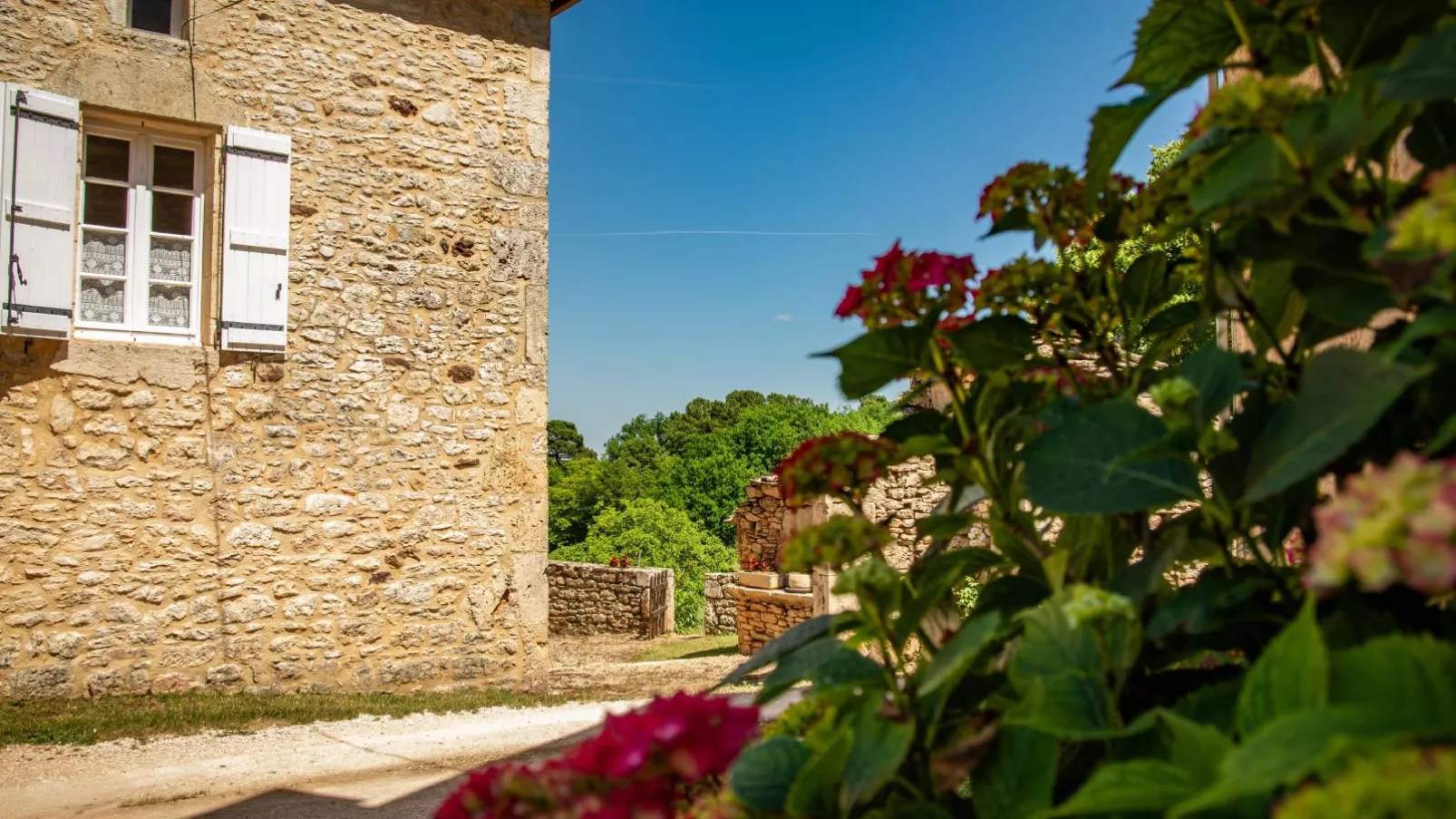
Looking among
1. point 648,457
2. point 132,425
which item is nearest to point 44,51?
point 132,425

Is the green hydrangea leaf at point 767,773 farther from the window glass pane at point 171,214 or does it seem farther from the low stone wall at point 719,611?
the low stone wall at point 719,611

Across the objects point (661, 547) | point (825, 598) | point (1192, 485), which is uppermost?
point (1192, 485)

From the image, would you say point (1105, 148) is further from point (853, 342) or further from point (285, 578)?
point (285, 578)

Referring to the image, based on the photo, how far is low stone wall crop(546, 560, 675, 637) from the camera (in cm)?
1429

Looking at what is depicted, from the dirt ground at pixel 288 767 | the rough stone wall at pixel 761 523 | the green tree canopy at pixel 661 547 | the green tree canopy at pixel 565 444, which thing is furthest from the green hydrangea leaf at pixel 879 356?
the green tree canopy at pixel 565 444

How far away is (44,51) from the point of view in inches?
227

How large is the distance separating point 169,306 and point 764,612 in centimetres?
638

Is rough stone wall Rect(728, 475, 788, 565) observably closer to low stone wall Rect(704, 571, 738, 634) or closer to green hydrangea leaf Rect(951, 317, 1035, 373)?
low stone wall Rect(704, 571, 738, 634)

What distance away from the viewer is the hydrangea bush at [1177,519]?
1.81ft

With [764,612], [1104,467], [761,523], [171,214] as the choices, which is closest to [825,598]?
[764,612]

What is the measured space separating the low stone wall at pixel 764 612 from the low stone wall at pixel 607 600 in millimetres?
3633

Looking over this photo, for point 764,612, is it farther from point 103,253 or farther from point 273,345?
point 103,253

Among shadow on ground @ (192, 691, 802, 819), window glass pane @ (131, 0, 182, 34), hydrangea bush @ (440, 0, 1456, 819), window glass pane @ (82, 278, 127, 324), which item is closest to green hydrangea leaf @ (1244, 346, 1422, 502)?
hydrangea bush @ (440, 0, 1456, 819)

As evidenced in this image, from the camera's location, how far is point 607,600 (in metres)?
14.7
